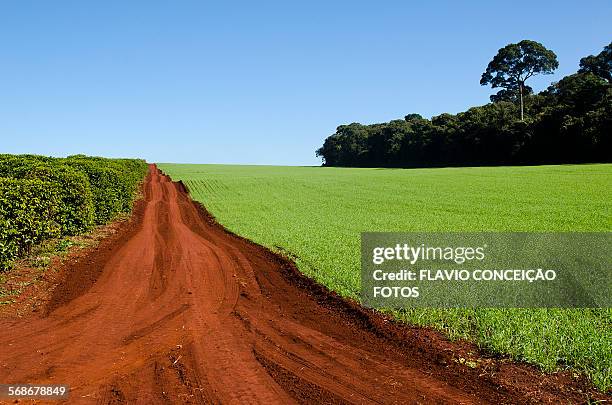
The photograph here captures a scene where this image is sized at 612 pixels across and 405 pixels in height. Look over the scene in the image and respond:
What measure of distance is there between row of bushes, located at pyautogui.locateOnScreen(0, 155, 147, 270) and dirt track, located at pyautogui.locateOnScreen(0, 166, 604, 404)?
196 centimetres

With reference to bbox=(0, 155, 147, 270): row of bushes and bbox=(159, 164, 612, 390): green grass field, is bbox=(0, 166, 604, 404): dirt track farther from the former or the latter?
bbox=(0, 155, 147, 270): row of bushes

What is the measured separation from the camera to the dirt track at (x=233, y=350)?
6.81 m

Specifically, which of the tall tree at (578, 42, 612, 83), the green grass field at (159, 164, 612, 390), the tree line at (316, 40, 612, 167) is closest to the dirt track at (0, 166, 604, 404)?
the green grass field at (159, 164, 612, 390)

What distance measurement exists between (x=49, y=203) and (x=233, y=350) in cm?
1074

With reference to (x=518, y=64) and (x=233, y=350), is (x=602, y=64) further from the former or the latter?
(x=233, y=350)

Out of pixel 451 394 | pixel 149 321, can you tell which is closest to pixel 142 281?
pixel 149 321

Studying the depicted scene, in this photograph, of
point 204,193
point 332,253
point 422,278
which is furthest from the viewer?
point 204,193

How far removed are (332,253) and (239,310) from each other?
6.11 m

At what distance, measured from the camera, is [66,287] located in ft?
40.1

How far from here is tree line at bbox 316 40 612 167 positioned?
71062 millimetres

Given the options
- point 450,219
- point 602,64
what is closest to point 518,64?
point 602,64

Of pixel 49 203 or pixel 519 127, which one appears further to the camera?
pixel 519 127

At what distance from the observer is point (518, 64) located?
334 feet

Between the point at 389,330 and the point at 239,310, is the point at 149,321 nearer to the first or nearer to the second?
the point at 239,310
